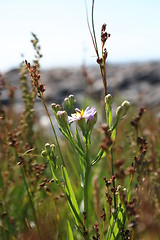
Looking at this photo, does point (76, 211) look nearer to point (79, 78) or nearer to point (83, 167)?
point (83, 167)

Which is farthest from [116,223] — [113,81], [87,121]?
[113,81]

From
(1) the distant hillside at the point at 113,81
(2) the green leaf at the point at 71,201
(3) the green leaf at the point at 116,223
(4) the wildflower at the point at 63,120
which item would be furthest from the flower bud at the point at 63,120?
(1) the distant hillside at the point at 113,81

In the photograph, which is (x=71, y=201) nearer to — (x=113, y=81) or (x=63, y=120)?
(x=63, y=120)

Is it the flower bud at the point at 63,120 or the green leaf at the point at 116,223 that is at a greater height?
the flower bud at the point at 63,120

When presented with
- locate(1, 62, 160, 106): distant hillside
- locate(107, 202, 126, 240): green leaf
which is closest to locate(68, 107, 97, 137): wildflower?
locate(107, 202, 126, 240): green leaf

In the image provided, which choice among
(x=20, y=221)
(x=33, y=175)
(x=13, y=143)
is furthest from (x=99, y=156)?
(x=20, y=221)

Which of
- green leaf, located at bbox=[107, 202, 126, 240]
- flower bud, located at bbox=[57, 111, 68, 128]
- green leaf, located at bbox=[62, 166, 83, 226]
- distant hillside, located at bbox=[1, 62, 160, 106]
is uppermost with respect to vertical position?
distant hillside, located at bbox=[1, 62, 160, 106]

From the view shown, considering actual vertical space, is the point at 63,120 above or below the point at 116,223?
above

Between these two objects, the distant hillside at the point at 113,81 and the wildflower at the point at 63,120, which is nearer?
the wildflower at the point at 63,120

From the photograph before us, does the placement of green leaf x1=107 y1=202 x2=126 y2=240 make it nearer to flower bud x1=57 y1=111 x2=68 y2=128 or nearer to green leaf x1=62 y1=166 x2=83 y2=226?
green leaf x1=62 y1=166 x2=83 y2=226

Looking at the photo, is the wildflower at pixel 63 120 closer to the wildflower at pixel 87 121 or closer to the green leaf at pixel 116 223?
the wildflower at pixel 87 121

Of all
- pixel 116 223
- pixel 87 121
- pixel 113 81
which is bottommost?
pixel 116 223
